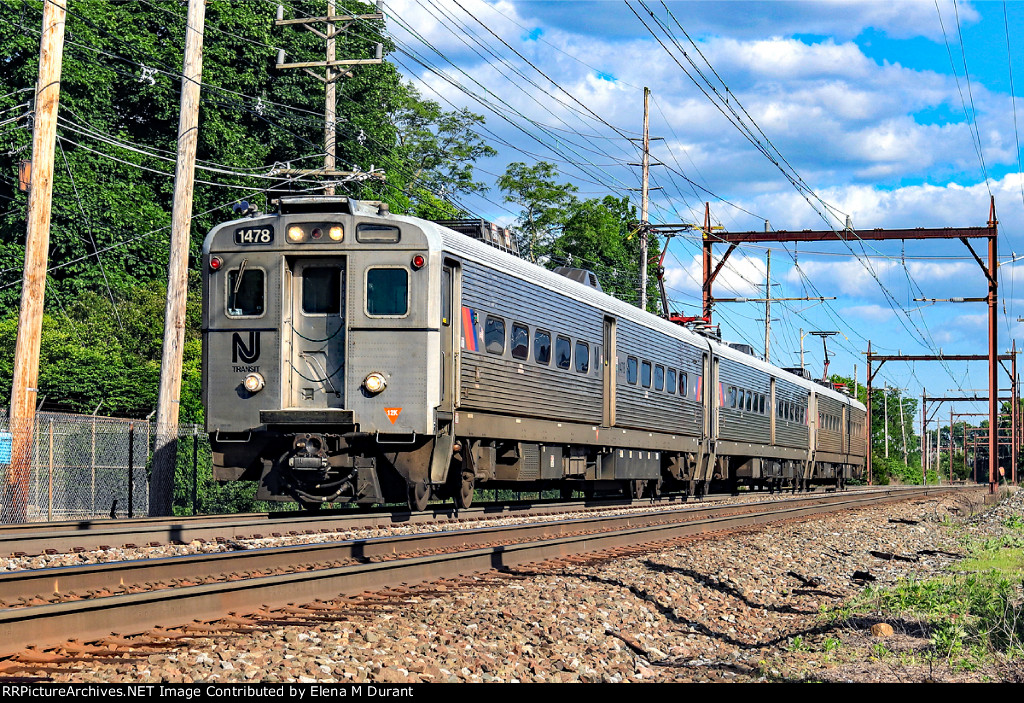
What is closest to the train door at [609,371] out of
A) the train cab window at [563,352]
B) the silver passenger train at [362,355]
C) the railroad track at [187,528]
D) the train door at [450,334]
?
the train cab window at [563,352]

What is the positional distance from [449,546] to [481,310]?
4159 millimetres

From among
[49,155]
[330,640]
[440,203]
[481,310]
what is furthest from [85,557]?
[440,203]

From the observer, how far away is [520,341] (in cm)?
1681

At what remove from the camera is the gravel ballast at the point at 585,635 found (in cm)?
623

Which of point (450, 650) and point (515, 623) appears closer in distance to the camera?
point (450, 650)

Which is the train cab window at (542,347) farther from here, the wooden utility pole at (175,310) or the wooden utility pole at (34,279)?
the wooden utility pole at (34,279)

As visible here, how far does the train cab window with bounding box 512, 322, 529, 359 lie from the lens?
16625mm

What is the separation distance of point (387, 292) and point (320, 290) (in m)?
1.03

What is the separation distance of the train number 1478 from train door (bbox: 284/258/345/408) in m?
0.46

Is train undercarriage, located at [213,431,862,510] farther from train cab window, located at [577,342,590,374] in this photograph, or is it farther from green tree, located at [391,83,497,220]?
green tree, located at [391,83,497,220]

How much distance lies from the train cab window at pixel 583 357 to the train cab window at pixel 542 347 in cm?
143

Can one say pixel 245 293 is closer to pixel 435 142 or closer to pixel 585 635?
pixel 585 635

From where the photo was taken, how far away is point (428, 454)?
1462 cm

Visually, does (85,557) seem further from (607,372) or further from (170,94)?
(170,94)
